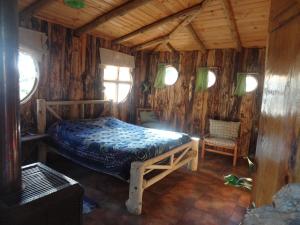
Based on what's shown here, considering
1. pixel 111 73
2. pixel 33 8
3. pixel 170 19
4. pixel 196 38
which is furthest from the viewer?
pixel 111 73

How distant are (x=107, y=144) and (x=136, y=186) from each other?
0.68m

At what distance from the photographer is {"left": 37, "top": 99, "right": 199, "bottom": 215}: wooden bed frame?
2.38 m

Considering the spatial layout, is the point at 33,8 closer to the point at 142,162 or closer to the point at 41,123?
the point at 41,123

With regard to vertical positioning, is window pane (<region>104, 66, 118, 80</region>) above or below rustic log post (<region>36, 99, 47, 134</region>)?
above

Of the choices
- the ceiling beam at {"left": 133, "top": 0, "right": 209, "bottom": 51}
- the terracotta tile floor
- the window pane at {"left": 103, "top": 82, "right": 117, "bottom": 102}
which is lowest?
the terracotta tile floor

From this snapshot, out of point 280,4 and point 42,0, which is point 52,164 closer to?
point 42,0

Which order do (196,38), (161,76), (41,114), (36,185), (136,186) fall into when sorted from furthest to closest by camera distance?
(161,76), (196,38), (41,114), (136,186), (36,185)

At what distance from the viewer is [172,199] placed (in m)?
2.77

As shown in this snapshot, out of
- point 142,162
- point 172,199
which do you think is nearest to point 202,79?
point 172,199

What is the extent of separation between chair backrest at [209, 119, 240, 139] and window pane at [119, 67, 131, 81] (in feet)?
7.42

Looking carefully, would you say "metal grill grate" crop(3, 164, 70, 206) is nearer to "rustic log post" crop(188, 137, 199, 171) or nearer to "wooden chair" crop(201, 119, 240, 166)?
"rustic log post" crop(188, 137, 199, 171)

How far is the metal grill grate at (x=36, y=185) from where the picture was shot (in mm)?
1174

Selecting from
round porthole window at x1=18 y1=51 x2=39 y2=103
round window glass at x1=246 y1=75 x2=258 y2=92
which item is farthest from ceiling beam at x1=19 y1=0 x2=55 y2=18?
round window glass at x1=246 y1=75 x2=258 y2=92

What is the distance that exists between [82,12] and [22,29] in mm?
893
